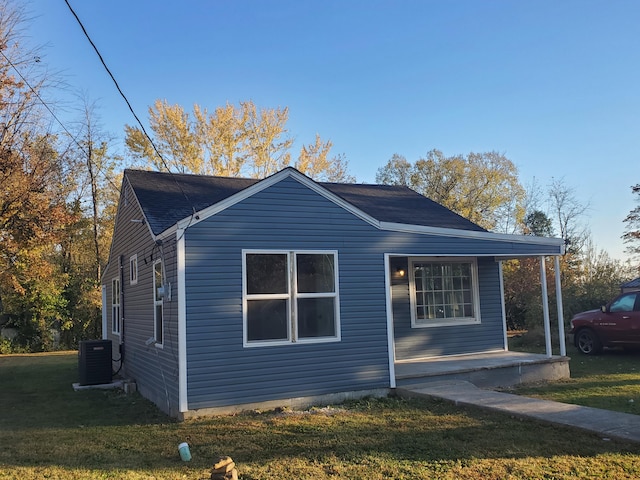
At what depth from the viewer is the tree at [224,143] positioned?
2517 centimetres

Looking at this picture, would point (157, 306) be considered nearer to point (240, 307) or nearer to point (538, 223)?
point (240, 307)

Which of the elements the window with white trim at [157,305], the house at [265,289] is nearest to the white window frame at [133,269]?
the house at [265,289]

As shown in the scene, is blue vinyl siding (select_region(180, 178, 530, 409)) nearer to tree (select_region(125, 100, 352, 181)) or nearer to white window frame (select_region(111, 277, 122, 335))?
white window frame (select_region(111, 277, 122, 335))

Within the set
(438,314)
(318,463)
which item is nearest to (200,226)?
(318,463)

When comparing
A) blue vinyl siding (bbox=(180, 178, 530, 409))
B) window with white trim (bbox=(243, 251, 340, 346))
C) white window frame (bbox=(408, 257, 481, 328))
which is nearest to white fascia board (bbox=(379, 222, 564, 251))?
blue vinyl siding (bbox=(180, 178, 530, 409))

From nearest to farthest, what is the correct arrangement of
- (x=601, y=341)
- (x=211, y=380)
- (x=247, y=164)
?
(x=211, y=380)
(x=601, y=341)
(x=247, y=164)

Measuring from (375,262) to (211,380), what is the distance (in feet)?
10.7

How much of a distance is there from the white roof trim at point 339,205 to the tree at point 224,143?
17.7 m

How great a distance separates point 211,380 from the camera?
284 inches

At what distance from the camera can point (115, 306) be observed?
1290 centimetres

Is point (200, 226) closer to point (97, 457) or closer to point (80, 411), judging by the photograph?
point (97, 457)

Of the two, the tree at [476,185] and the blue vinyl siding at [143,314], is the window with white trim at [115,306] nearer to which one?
the blue vinyl siding at [143,314]

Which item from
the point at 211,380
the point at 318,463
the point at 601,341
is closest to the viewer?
the point at 318,463

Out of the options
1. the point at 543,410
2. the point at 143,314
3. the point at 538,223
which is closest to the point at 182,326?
the point at 143,314
